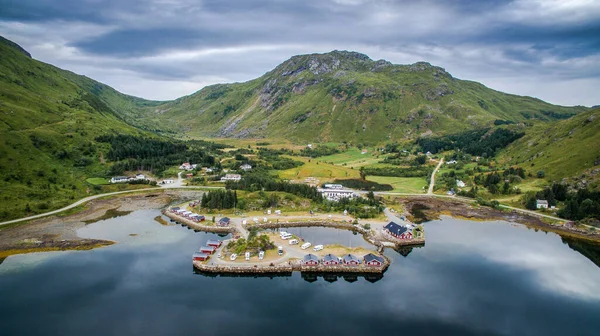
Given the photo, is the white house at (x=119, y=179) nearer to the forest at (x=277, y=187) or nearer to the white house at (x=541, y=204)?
the forest at (x=277, y=187)

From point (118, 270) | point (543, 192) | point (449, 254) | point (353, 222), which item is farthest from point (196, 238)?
point (543, 192)

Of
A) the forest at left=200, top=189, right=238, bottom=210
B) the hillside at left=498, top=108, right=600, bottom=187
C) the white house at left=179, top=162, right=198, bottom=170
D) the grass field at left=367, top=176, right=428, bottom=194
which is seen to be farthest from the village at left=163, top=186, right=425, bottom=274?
the white house at left=179, top=162, right=198, bottom=170

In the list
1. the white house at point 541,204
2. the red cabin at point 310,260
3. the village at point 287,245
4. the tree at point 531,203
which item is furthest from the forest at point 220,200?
the white house at point 541,204

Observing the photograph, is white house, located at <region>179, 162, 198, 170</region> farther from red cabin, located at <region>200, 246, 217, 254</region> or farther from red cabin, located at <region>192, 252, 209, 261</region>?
red cabin, located at <region>192, 252, 209, 261</region>

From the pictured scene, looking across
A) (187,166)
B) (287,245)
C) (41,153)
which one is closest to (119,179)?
(41,153)

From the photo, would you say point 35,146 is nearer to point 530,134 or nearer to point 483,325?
point 483,325

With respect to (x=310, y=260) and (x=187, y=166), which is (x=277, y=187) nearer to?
(x=310, y=260)
